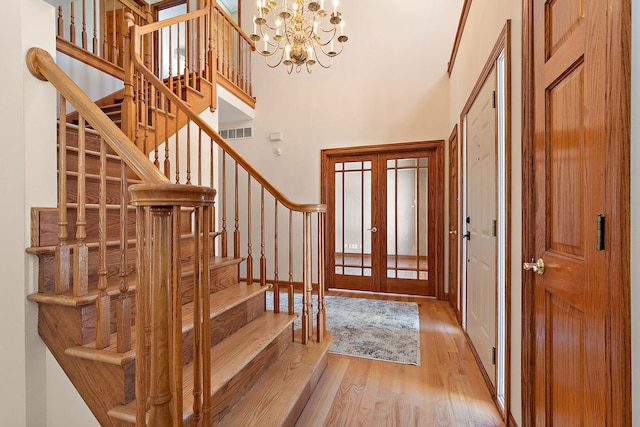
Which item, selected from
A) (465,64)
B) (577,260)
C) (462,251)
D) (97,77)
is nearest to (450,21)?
(465,64)

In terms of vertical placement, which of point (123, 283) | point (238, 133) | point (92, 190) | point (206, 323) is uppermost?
point (238, 133)

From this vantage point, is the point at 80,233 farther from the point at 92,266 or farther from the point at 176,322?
the point at 176,322

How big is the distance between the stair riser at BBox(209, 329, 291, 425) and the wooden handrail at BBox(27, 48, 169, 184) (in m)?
1.01

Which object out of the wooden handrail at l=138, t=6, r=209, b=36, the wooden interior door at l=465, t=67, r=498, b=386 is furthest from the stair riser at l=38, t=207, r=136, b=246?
the wooden interior door at l=465, t=67, r=498, b=386

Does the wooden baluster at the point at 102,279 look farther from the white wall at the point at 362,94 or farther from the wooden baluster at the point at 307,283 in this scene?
the white wall at the point at 362,94

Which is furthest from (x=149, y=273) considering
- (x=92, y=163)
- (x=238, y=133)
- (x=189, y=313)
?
(x=238, y=133)

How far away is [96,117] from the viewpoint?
4.00ft

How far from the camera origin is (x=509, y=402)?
155 cm

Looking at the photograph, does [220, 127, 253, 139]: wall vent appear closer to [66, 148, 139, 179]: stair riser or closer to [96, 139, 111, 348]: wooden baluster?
[66, 148, 139, 179]: stair riser

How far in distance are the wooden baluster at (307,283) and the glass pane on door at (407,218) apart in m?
2.28

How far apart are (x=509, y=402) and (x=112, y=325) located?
200 centimetres

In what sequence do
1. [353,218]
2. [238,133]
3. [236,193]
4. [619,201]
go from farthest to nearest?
1. [238,133]
2. [353,218]
3. [236,193]
4. [619,201]

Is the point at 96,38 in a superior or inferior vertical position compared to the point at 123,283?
superior

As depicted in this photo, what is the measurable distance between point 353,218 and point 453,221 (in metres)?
1.33
